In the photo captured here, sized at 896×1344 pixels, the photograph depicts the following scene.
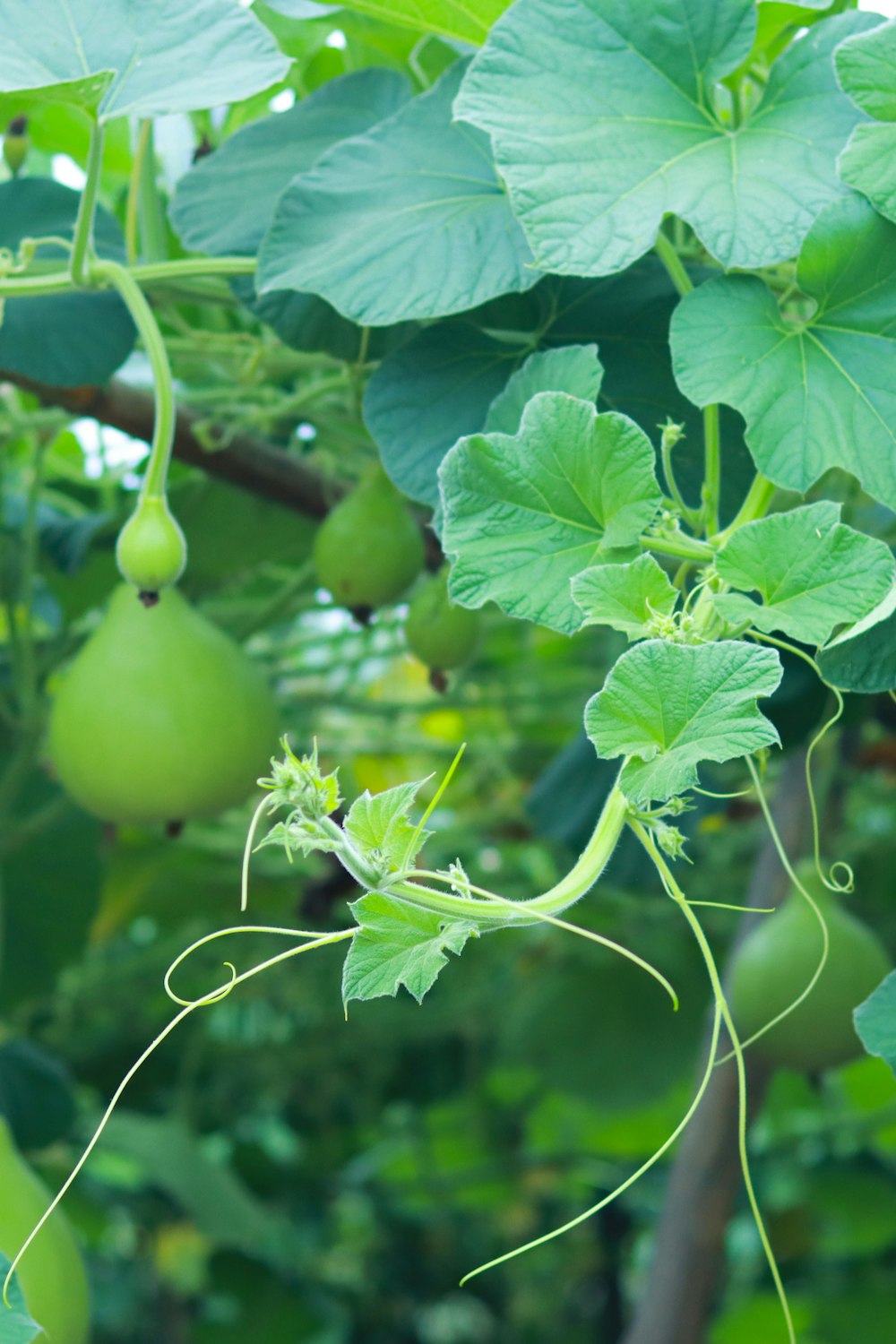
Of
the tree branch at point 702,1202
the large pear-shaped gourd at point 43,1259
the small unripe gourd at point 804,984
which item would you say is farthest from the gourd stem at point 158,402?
the tree branch at point 702,1202

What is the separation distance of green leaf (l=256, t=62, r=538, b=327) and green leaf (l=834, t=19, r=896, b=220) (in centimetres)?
13

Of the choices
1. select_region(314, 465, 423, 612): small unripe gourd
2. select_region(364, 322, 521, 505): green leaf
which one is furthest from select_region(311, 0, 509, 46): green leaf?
select_region(314, 465, 423, 612): small unripe gourd

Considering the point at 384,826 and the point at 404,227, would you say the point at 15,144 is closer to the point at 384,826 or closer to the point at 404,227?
the point at 404,227

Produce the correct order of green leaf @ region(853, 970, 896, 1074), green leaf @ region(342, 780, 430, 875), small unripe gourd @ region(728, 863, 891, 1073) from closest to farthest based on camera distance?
green leaf @ region(342, 780, 430, 875) → green leaf @ region(853, 970, 896, 1074) → small unripe gourd @ region(728, 863, 891, 1073)

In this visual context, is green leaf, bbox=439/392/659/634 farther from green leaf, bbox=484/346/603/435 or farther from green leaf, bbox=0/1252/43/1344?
green leaf, bbox=0/1252/43/1344

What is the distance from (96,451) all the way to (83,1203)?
1.46 m

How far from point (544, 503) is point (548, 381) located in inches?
3.0

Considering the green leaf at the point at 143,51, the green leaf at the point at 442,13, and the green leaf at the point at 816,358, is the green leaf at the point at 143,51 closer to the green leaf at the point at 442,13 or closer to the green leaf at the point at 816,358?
the green leaf at the point at 442,13

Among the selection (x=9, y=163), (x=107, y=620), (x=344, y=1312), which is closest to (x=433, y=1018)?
(x=344, y=1312)

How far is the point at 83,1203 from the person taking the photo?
212 centimetres

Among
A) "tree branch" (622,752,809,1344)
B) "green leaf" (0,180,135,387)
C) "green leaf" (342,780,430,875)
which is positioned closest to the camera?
"green leaf" (342,780,430,875)

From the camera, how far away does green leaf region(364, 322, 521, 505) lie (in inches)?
22.7

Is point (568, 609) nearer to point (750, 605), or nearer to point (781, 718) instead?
point (750, 605)

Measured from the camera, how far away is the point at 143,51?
1.77 feet
